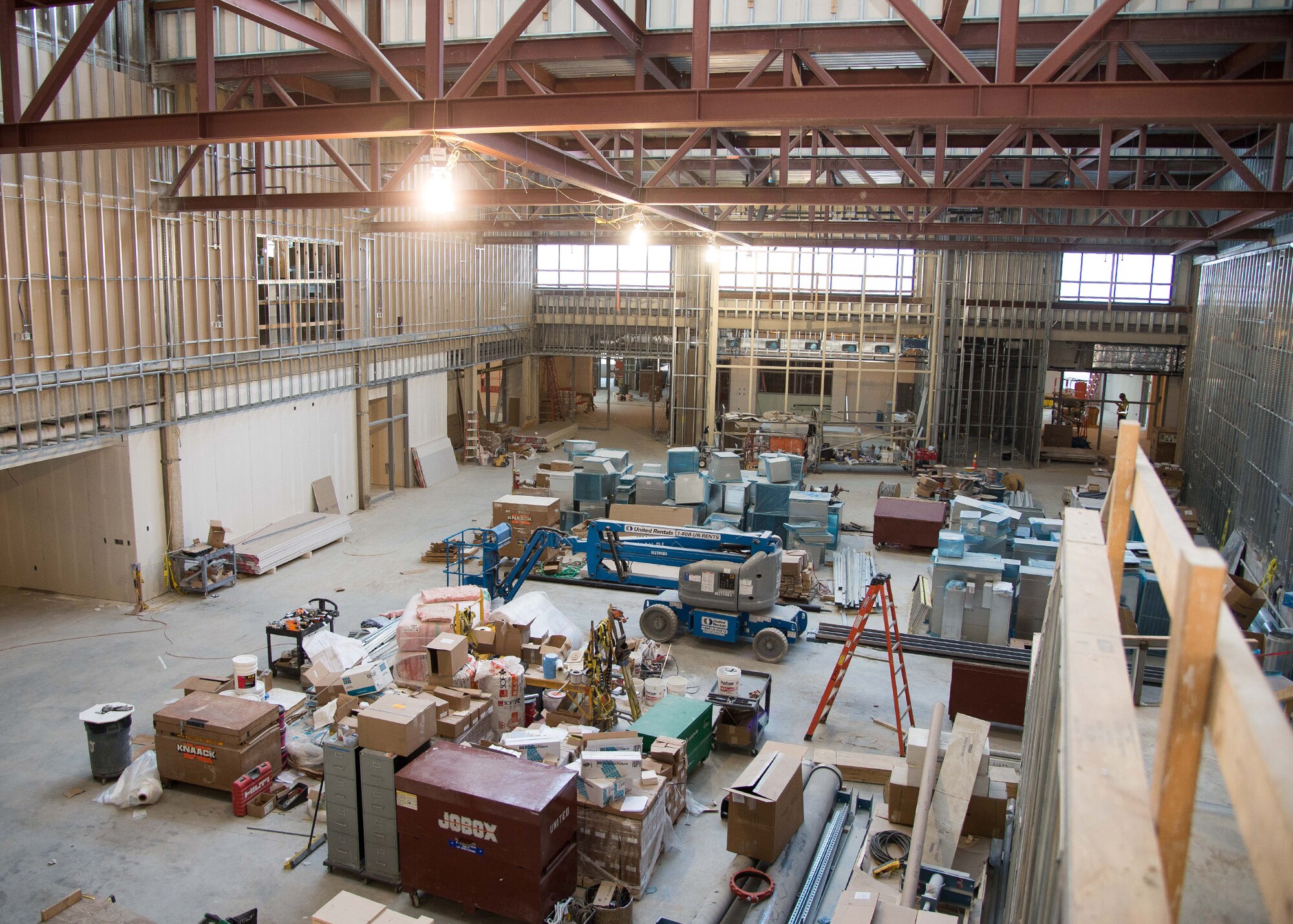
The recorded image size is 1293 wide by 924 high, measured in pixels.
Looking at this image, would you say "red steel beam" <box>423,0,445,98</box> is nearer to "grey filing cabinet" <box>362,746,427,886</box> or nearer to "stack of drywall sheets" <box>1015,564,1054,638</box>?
"grey filing cabinet" <box>362,746,427,886</box>

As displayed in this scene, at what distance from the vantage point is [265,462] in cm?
1975

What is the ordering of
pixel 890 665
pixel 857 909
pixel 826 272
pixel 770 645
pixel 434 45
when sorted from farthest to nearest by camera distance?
pixel 826 272
pixel 770 645
pixel 890 665
pixel 434 45
pixel 857 909

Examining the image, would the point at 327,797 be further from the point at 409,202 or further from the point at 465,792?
the point at 409,202

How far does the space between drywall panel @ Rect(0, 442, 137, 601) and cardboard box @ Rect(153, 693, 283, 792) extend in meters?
6.95

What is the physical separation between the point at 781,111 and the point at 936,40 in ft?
4.36

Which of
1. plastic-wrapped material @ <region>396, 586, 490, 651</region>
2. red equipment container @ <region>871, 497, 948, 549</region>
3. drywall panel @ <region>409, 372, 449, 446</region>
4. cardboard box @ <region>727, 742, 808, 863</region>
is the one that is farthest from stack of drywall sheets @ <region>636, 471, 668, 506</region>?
cardboard box @ <region>727, 742, 808, 863</region>

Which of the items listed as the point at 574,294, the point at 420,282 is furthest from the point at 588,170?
the point at 574,294

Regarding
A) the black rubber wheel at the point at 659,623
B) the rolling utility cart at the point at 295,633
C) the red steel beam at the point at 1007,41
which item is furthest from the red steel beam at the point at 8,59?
the black rubber wheel at the point at 659,623

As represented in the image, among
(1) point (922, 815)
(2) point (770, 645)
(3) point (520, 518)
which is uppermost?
(3) point (520, 518)

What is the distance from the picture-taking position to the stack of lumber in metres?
17.8

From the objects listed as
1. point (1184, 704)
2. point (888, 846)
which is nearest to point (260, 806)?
point (888, 846)

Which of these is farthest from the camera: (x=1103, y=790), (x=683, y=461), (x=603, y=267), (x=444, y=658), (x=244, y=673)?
(x=603, y=267)

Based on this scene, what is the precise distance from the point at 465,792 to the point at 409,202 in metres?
10.5

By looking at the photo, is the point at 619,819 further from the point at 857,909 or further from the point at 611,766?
the point at 857,909
